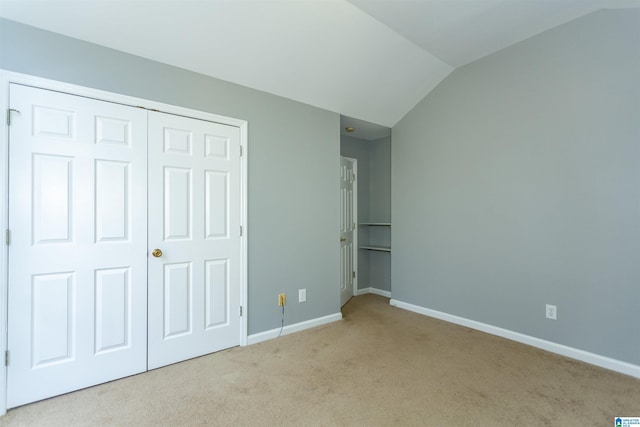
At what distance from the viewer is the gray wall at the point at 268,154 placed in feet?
6.66

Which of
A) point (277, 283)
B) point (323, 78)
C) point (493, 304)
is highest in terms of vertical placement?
point (323, 78)

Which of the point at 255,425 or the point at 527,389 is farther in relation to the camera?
the point at 527,389

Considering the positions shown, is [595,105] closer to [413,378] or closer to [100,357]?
[413,378]

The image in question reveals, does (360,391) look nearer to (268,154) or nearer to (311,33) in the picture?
(268,154)

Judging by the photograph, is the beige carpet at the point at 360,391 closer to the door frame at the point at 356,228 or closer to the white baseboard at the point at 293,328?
the white baseboard at the point at 293,328

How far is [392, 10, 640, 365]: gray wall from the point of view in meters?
2.36

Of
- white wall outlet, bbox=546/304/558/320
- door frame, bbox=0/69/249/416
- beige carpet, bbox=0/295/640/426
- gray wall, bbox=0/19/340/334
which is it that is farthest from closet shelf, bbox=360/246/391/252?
door frame, bbox=0/69/249/416

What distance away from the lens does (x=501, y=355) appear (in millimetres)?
2607

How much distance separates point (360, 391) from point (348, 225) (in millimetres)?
2562

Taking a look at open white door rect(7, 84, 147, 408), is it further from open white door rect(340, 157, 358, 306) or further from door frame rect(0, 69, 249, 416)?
open white door rect(340, 157, 358, 306)

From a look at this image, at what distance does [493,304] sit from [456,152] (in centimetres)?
166

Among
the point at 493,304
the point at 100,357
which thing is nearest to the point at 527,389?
the point at 493,304

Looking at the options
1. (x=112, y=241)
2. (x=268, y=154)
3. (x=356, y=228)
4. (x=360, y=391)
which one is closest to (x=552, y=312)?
(x=360, y=391)

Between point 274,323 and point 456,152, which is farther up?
point 456,152
